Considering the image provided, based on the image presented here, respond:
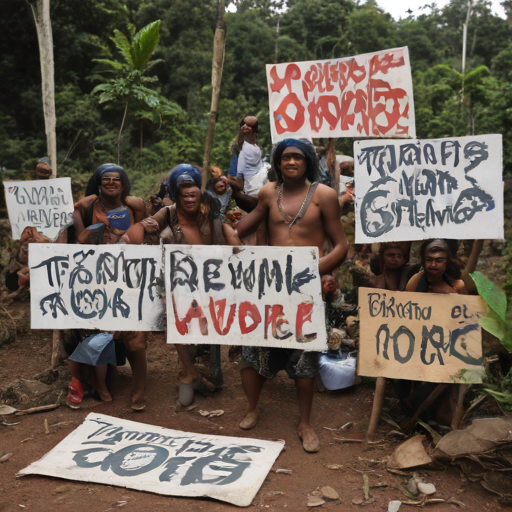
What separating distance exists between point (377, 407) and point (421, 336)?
59 centimetres

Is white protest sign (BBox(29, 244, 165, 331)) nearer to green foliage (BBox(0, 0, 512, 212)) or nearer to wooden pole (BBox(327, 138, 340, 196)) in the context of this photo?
wooden pole (BBox(327, 138, 340, 196))

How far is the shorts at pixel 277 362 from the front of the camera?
3.69 metres

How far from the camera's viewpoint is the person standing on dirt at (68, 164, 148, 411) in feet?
13.8

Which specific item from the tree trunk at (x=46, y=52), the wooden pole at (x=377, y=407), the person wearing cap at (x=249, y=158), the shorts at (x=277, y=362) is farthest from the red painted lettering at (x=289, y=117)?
the tree trunk at (x=46, y=52)

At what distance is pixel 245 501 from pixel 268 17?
32.9 meters

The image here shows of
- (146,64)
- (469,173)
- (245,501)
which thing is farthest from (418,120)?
(245,501)

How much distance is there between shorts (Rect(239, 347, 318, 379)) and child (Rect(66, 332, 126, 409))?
109cm

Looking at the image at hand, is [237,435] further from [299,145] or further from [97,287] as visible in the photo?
[299,145]

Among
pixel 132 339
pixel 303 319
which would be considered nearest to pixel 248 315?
pixel 303 319

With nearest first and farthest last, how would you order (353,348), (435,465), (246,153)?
(435,465) < (353,348) < (246,153)

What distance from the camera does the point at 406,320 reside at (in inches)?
139

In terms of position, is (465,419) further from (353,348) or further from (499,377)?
(353,348)

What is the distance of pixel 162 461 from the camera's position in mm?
3461

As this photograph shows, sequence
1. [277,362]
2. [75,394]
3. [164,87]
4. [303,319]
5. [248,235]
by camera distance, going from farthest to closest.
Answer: [164,87] < [75,394] < [248,235] < [277,362] < [303,319]
